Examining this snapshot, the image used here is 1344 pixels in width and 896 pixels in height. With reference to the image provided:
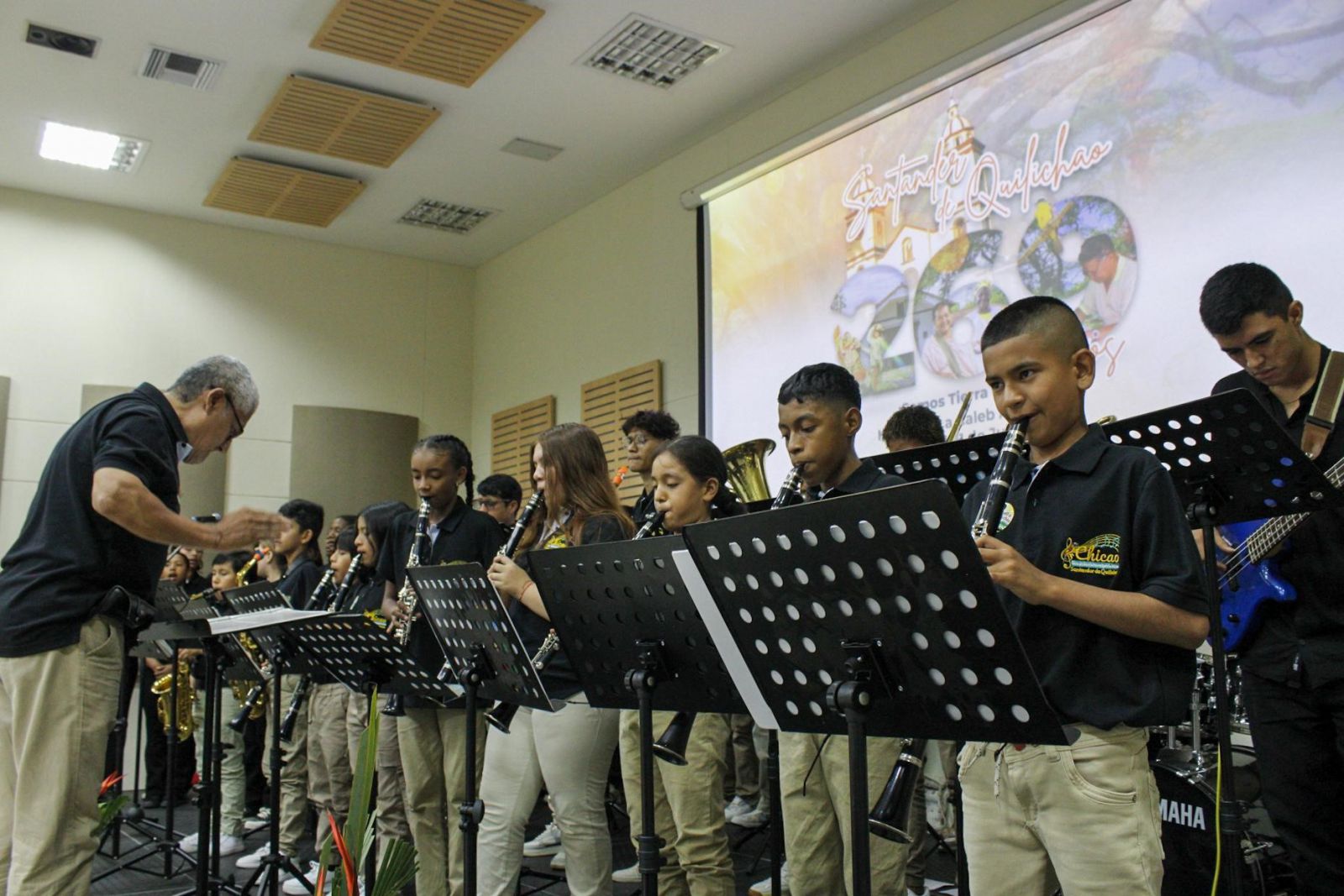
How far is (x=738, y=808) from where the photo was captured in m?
5.43

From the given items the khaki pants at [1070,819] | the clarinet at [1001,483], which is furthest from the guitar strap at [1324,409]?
the khaki pants at [1070,819]

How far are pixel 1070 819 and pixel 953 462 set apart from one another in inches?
49.0

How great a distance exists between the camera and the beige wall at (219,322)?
7.99m

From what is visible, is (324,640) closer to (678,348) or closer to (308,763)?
(308,763)

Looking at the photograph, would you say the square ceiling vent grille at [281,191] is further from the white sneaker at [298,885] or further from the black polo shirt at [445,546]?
the white sneaker at [298,885]

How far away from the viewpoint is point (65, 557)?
2.98 m

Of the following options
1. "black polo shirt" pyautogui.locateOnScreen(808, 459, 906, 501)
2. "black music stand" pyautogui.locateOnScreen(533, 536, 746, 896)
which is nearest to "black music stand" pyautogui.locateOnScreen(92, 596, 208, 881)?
"black music stand" pyautogui.locateOnScreen(533, 536, 746, 896)

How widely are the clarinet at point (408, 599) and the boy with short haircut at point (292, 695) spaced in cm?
44

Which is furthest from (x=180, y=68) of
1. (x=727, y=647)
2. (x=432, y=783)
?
(x=727, y=647)

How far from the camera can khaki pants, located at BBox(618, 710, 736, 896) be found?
10.5 feet

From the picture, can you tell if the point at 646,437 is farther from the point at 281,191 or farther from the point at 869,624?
the point at 281,191

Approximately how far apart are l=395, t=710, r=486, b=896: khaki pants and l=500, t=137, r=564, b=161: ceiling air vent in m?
4.76

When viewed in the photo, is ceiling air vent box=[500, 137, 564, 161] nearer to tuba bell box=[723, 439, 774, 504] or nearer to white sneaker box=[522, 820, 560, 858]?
tuba bell box=[723, 439, 774, 504]

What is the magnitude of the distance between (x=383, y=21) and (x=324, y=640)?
146 inches
